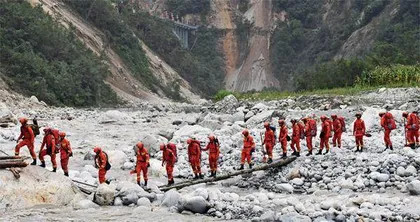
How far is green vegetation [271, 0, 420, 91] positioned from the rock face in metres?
28.0

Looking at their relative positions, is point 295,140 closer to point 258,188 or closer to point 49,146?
point 258,188

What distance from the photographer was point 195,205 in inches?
466

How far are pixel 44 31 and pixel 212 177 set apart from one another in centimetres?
3736

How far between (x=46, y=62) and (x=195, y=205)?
37.8 m

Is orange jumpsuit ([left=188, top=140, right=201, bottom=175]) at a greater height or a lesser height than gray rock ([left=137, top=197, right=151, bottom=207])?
greater

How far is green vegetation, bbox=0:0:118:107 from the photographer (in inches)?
1665

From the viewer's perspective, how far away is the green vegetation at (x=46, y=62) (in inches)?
1665

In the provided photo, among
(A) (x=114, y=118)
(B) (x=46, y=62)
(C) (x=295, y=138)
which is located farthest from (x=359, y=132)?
(B) (x=46, y=62)

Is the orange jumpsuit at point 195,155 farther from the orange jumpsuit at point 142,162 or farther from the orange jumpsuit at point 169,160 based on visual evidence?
the orange jumpsuit at point 142,162

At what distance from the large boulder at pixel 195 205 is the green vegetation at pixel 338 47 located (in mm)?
26985

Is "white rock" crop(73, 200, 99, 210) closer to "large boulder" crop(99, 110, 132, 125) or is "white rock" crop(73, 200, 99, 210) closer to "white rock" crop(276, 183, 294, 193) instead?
"white rock" crop(276, 183, 294, 193)

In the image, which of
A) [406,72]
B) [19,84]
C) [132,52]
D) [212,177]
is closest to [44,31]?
[19,84]

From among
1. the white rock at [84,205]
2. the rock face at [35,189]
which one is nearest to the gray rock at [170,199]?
the white rock at [84,205]

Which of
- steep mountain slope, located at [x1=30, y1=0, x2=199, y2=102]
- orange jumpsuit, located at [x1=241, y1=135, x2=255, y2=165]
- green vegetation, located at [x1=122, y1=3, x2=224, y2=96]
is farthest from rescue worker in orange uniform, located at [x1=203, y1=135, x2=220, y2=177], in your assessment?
green vegetation, located at [x1=122, y1=3, x2=224, y2=96]
